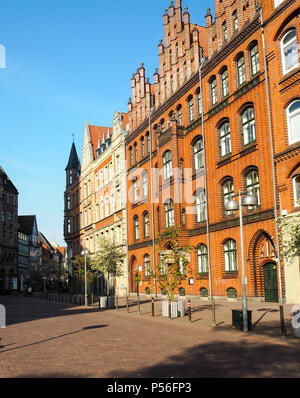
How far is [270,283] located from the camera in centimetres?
2555

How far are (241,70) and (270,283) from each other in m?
13.9

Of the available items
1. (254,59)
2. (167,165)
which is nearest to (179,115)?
(167,165)

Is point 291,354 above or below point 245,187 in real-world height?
below

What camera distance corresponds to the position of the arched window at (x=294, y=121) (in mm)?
23562

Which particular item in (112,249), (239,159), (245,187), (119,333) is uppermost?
(239,159)

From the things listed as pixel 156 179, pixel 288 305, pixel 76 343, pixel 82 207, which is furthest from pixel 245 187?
pixel 82 207

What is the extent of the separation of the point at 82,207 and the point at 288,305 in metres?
48.4

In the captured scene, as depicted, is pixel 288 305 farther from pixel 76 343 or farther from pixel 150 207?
pixel 150 207

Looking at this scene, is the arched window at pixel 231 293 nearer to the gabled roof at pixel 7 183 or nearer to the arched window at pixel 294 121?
the arched window at pixel 294 121

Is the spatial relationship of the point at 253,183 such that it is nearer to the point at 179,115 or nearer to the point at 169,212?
the point at 169,212

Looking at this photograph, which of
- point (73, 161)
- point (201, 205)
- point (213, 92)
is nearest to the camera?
point (213, 92)

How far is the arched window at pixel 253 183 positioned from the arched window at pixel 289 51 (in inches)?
248
